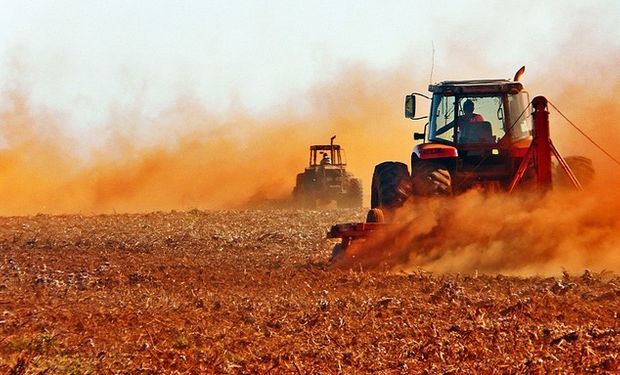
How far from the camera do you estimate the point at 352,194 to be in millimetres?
38188

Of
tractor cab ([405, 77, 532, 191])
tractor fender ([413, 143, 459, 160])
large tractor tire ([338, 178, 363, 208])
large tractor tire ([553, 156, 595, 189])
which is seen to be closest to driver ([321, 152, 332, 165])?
large tractor tire ([338, 178, 363, 208])

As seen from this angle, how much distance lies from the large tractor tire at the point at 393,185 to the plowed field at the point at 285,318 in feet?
4.05

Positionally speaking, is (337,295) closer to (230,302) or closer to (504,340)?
(230,302)

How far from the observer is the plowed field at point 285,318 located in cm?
732

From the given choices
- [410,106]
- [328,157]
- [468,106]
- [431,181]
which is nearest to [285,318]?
[431,181]

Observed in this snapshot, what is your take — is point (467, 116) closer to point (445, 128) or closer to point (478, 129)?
point (478, 129)

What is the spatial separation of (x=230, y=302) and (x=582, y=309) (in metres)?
3.74

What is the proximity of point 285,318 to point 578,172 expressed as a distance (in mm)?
7238

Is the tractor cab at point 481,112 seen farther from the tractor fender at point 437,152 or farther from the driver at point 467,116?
the tractor fender at point 437,152

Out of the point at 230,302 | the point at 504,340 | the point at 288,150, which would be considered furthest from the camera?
the point at 288,150

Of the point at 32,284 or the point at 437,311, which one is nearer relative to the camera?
the point at 437,311

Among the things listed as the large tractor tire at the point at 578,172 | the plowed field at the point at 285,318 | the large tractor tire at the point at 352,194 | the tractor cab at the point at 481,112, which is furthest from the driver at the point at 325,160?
the large tractor tire at the point at 578,172

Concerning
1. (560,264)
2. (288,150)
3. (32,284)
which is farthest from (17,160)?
(560,264)

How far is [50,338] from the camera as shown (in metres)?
8.43
